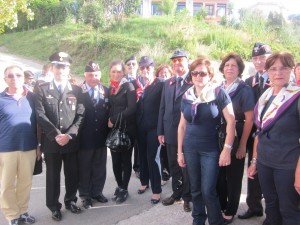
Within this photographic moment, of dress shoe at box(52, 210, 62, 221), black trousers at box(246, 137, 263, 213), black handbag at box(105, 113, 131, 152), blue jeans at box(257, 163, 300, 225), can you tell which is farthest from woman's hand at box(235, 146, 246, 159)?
dress shoe at box(52, 210, 62, 221)

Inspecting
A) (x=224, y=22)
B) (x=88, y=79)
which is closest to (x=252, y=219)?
(x=88, y=79)

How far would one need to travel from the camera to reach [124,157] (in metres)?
4.81

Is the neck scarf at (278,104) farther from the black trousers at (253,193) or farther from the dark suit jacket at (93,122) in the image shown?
the dark suit jacket at (93,122)

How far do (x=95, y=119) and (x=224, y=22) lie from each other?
18.4 meters

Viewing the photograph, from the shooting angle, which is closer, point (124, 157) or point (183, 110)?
point (183, 110)

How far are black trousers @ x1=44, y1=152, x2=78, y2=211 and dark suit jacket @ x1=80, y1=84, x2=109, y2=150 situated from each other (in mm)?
261

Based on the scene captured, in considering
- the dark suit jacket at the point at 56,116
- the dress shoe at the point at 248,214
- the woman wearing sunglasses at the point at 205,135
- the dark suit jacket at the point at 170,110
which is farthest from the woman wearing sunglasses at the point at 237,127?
the dark suit jacket at the point at 56,116

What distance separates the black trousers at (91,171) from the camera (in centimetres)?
459

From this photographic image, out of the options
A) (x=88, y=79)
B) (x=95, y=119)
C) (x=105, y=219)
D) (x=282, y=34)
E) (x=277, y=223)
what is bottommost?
(x=105, y=219)

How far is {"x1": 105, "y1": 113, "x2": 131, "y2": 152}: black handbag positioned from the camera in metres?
4.48

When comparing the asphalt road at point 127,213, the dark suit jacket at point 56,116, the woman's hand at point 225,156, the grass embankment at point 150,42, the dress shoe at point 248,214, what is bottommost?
the asphalt road at point 127,213

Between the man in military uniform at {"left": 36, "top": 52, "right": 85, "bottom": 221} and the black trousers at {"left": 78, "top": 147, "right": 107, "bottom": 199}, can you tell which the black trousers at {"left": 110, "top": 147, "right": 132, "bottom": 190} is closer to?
the black trousers at {"left": 78, "top": 147, "right": 107, "bottom": 199}

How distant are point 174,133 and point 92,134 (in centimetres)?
118

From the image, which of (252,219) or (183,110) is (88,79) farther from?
(252,219)
